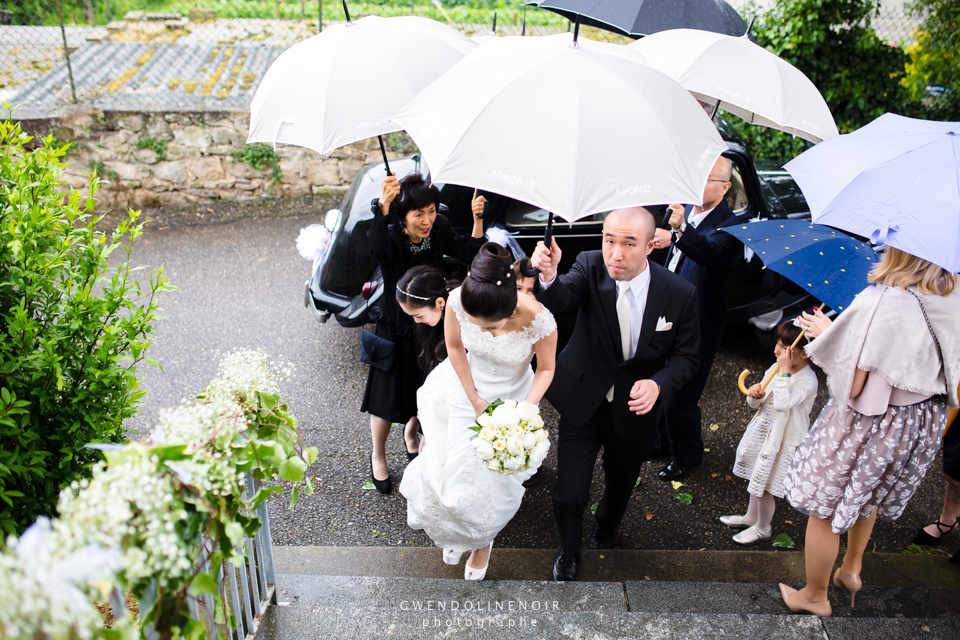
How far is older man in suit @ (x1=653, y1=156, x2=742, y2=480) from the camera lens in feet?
13.0

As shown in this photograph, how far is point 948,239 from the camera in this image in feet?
8.39

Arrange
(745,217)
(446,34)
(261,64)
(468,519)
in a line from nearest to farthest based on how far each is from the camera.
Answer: (468,519), (446,34), (745,217), (261,64)

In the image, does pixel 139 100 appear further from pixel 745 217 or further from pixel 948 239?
pixel 948 239

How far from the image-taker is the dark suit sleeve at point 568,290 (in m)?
3.21

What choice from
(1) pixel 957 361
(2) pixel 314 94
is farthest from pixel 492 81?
(1) pixel 957 361

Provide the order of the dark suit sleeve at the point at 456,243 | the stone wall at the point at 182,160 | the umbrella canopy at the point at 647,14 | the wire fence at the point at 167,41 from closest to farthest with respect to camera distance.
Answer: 1. the dark suit sleeve at the point at 456,243
2. the umbrella canopy at the point at 647,14
3. the stone wall at the point at 182,160
4. the wire fence at the point at 167,41

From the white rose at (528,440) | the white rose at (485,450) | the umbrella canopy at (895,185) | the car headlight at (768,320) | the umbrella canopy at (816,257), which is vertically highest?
the umbrella canopy at (895,185)

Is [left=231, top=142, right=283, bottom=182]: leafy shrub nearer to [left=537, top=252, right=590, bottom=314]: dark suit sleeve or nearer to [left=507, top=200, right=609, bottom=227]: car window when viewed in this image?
[left=507, top=200, right=609, bottom=227]: car window

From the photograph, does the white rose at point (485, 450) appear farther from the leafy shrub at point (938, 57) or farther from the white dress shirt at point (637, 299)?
the leafy shrub at point (938, 57)

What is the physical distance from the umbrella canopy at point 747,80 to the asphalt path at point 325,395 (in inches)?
92.6

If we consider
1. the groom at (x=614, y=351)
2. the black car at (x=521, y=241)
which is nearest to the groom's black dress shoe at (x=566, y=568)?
the groom at (x=614, y=351)

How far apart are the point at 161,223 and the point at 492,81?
688 centimetres

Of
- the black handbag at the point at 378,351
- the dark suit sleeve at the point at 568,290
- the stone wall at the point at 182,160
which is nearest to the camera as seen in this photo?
the dark suit sleeve at the point at 568,290

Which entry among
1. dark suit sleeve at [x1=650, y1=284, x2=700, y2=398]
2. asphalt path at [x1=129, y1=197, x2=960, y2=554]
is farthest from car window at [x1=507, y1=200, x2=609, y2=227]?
dark suit sleeve at [x1=650, y1=284, x2=700, y2=398]
